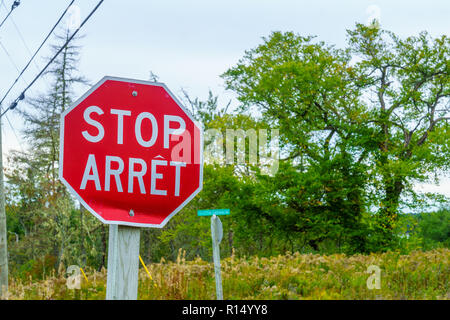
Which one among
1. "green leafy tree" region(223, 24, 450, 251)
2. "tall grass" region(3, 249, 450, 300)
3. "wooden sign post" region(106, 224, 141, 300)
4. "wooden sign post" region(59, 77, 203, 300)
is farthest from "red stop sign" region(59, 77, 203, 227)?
"green leafy tree" region(223, 24, 450, 251)

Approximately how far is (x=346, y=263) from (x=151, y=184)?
5.60 m

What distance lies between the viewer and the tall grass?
19.0 ft

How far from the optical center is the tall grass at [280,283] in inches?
228

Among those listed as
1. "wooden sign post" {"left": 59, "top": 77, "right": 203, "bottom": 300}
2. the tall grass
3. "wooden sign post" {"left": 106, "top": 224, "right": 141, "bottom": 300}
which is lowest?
the tall grass

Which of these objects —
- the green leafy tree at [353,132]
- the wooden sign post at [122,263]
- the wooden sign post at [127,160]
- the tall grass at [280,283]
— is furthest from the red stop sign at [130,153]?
the green leafy tree at [353,132]

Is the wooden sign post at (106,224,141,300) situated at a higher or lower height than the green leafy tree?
lower

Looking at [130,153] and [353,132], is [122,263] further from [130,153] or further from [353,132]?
[353,132]

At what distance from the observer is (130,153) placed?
108 inches

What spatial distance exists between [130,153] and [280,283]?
4.02 m

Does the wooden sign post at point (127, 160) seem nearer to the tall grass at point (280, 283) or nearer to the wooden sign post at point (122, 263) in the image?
the wooden sign post at point (122, 263)

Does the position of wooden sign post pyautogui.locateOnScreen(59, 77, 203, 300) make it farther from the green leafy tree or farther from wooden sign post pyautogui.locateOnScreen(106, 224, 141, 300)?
the green leafy tree

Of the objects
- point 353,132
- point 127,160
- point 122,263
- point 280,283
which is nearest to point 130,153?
point 127,160

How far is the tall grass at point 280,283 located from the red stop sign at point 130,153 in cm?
290

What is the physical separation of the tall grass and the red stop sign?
290 cm
